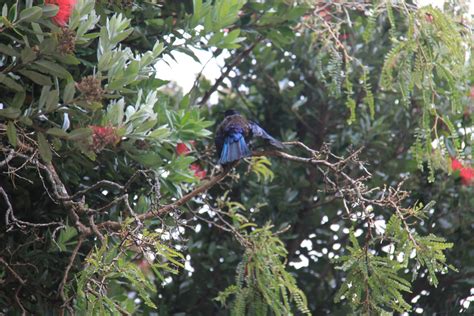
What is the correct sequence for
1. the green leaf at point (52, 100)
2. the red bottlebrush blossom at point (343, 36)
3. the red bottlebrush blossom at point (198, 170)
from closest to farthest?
1. the green leaf at point (52, 100)
2. the red bottlebrush blossom at point (198, 170)
3. the red bottlebrush blossom at point (343, 36)

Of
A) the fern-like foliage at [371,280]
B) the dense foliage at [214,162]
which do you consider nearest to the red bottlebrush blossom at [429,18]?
Answer: the dense foliage at [214,162]

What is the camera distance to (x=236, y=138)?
3.43 m

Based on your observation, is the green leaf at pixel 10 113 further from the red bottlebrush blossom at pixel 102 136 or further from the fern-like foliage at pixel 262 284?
the fern-like foliage at pixel 262 284

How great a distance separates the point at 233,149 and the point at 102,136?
873mm

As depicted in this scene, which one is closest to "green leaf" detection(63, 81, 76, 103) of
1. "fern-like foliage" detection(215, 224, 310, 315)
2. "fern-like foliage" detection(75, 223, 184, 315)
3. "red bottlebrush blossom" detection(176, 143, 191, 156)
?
"fern-like foliage" detection(75, 223, 184, 315)

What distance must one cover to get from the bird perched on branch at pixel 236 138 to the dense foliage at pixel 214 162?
0.11 metres

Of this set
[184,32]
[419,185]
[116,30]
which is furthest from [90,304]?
[419,185]

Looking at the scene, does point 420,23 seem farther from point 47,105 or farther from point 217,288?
point 217,288

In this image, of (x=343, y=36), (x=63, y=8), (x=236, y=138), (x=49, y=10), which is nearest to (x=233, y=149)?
(x=236, y=138)

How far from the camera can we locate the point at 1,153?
2.92 metres

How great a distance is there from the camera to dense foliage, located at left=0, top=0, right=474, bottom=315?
2.63m

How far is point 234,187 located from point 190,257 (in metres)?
0.46

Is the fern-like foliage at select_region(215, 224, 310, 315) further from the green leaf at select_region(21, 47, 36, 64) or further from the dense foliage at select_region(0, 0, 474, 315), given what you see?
the green leaf at select_region(21, 47, 36, 64)

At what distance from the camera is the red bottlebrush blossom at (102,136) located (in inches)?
102
